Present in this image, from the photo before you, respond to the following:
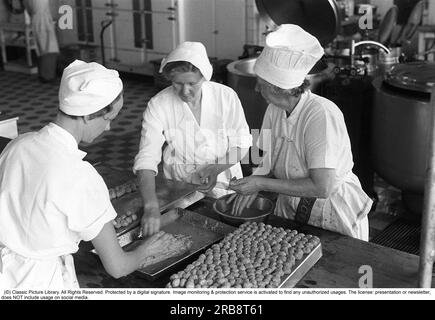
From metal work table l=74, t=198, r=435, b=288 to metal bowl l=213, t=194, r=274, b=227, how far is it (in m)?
0.30

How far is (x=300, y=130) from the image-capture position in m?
2.44

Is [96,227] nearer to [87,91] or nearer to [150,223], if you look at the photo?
[87,91]

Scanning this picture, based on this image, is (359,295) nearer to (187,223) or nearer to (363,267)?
(363,267)

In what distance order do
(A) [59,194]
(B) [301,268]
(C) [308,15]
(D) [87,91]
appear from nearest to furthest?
1. (A) [59,194]
2. (D) [87,91]
3. (B) [301,268]
4. (C) [308,15]

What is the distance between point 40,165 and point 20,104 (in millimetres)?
7326

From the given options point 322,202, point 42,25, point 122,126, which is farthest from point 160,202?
point 42,25

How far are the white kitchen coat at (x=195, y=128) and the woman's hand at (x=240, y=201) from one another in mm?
492

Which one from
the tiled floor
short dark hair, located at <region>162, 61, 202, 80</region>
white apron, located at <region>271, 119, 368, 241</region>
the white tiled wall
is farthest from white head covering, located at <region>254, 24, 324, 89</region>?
the white tiled wall

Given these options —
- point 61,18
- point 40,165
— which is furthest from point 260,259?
point 61,18

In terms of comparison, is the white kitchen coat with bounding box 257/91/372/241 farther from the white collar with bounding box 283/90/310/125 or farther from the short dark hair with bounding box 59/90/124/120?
the short dark hair with bounding box 59/90/124/120

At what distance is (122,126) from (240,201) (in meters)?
5.04

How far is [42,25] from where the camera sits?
9352 millimetres

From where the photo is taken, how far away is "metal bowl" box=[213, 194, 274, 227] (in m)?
2.33

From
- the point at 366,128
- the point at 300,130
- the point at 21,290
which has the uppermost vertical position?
the point at 300,130
